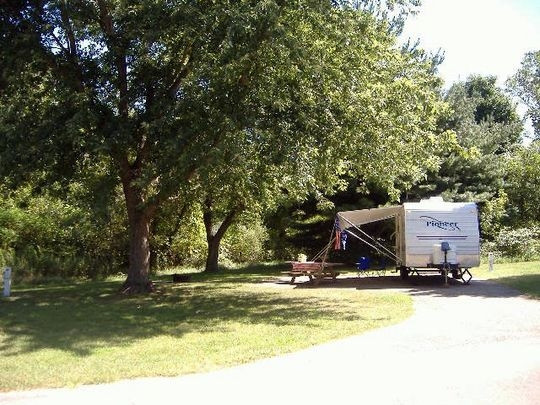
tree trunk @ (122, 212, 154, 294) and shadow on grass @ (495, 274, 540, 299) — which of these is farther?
tree trunk @ (122, 212, 154, 294)

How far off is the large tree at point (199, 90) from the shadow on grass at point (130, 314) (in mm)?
3089

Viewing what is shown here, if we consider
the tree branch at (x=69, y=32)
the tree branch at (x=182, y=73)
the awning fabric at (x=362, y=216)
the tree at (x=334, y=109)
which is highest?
the tree branch at (x=69, y=32)

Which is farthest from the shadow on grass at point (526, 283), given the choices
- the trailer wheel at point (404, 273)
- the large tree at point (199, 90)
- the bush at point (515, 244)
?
the bush at point (515, 244)

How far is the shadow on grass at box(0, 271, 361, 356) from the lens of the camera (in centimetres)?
1066

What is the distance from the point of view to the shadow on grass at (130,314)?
10664 mm

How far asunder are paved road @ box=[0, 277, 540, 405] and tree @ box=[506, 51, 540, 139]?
26.3 metres

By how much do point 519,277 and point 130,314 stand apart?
13607 mm

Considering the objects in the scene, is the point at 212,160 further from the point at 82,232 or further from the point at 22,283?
the point at 82,232

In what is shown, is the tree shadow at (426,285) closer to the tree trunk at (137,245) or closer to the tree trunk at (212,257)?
the tree trunk at (137,245)

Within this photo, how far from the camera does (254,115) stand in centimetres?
1443

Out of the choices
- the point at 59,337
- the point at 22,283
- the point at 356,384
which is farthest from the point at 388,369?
the point at 22,283

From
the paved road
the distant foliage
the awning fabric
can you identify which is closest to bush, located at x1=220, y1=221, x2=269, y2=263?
the distant foliage

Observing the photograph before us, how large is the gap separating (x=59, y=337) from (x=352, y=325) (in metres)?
5.47

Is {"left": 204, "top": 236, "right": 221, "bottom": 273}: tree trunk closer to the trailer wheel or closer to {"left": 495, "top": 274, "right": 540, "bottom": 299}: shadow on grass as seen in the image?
the trailer wheel
